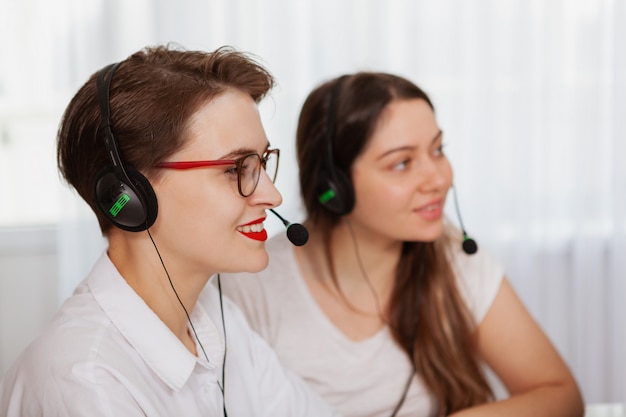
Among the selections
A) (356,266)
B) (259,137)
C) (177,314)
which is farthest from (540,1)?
(177,314)

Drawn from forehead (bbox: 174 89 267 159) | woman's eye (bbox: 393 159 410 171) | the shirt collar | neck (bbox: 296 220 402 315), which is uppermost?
forehead (bbox: 174 89 267 159)

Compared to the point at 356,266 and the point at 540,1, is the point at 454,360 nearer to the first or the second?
the point at 356,266

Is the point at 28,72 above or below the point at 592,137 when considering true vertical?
above

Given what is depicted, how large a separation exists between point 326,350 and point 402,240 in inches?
12.8

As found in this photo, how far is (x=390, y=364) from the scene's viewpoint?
1812 mm

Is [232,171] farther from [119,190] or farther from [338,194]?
[338,194]

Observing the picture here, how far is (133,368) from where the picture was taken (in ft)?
3.87

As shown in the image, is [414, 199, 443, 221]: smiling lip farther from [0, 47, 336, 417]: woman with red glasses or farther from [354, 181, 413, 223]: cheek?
[0, 47, 336, 417]: woman with red glasses

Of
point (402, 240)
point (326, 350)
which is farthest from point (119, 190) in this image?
point (402, 240)

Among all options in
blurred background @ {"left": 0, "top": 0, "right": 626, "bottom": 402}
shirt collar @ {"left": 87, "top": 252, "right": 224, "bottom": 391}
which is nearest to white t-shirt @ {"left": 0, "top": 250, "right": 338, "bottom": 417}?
shirt collar @ {"left": 87, "top": 252, "right": 224, "bottom": 391}

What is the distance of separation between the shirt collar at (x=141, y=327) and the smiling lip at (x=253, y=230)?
19cm

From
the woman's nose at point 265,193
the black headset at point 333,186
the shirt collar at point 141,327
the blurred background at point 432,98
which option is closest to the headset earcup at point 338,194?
the black headset at point 333,186

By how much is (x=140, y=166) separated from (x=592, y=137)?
74.4 inches

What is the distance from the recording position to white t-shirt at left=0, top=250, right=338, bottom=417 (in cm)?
108
